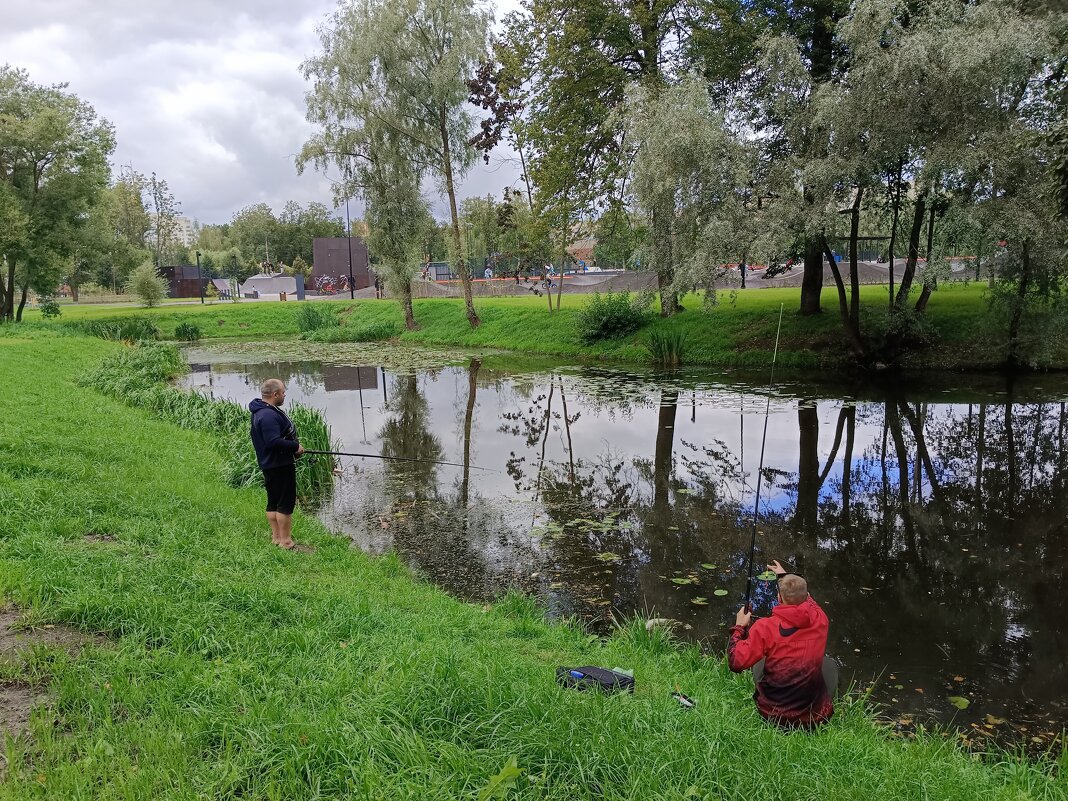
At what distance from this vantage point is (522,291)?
46062 millimetres

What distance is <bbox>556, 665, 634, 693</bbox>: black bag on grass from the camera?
162 inches

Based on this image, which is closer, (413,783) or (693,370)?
(413,783)

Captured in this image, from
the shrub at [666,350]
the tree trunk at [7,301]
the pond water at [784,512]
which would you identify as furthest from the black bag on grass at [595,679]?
the tree trunk at [7,301]

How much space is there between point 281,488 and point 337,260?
58.4 metres

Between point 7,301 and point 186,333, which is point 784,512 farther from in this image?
point 7,301

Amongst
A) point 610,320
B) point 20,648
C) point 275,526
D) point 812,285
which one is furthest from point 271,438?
point 812,285

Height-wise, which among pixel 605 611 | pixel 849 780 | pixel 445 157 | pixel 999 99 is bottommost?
pixel 605 611

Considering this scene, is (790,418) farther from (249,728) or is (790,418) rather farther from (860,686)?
(249,728)

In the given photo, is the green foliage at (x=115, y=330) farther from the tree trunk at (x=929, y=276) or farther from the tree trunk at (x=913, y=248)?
the tree trunk at (x=929, y=276)

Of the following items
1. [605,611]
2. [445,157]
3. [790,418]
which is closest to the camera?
[605,611]

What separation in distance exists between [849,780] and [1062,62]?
58.4 feet

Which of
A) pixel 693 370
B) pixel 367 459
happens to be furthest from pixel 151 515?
pixel 693 370

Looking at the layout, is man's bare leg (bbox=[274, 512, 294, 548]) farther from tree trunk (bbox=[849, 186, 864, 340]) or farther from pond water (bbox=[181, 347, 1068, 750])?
tree trunk (bbox=[849, 186, 864, 340])

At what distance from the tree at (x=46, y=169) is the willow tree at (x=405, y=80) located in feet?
34.0
